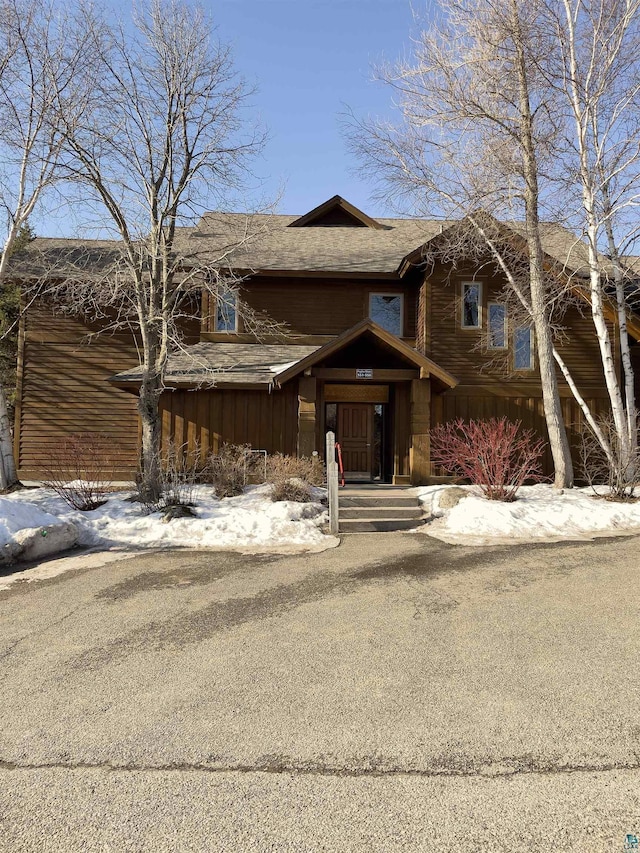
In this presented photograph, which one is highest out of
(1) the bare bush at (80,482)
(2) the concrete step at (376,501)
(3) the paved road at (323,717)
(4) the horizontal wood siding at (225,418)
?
(4) the horizontal wood siding at (225,418)

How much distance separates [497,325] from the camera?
1468 cm

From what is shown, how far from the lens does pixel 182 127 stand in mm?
11508

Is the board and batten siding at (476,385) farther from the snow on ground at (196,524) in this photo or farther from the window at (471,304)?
the snow on ground at (196,524)

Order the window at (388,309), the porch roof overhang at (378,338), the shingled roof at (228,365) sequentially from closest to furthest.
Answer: the porch roof overhang at (378,338), the shingled roof at (228,365), the window at (388,309)

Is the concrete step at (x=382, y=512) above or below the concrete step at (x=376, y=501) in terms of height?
below

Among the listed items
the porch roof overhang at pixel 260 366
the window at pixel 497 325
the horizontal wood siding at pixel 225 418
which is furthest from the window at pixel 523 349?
the horizontal wood siding at pixel 225 418

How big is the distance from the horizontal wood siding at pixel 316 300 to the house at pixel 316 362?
0.11ft

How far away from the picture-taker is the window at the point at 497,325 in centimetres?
1444

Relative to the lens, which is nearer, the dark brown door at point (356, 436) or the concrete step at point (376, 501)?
the concrete step at point (376, 501)

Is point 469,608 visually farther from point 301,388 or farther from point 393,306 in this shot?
point 393,306

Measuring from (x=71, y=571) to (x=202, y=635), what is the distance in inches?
131

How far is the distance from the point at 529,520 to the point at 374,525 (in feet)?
9.43

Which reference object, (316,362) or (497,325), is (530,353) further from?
(316,362)

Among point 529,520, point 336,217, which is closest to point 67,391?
point 336,217
